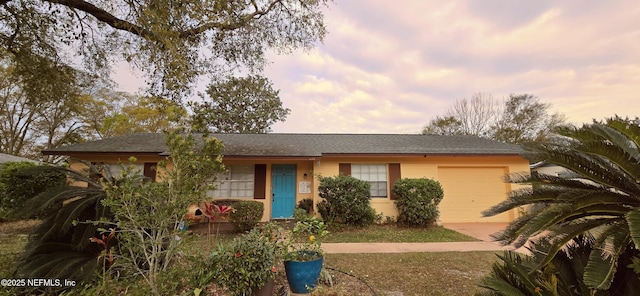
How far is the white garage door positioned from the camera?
409 inches

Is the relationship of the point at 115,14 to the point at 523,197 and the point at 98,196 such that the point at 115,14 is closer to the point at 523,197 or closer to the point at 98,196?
the point at 98,196

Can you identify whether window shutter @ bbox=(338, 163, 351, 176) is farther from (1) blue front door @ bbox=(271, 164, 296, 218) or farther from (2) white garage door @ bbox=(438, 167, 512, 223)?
(2) white garage door @ bbox=(438, 167, 512, 223)

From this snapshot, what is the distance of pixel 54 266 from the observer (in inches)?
128

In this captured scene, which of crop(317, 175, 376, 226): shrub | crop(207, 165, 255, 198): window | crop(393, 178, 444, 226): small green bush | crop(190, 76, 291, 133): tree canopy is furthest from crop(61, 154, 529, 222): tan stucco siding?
crop(190, 76, 291, 133): tree canopy

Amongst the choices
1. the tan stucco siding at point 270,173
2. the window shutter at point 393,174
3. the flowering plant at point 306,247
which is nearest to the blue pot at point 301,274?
the flowering plant at point 306,247

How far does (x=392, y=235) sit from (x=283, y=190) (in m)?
4.43

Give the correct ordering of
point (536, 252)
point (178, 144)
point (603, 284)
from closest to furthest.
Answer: point (603, 284) < point (536, 252) < point (178, 144)

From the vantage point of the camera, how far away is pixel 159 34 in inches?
204

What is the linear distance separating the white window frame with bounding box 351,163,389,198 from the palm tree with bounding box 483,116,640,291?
7.21 metres

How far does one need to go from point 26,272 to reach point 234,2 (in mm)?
6086

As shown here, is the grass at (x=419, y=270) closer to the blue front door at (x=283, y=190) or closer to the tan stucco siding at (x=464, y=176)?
the tan stucco siding at (x=464, y=176)

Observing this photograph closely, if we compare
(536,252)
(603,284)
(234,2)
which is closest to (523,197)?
(536,252)

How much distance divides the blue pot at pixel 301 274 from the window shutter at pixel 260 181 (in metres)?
6.71

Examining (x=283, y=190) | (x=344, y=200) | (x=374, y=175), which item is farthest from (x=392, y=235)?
(x=283, y=190)
